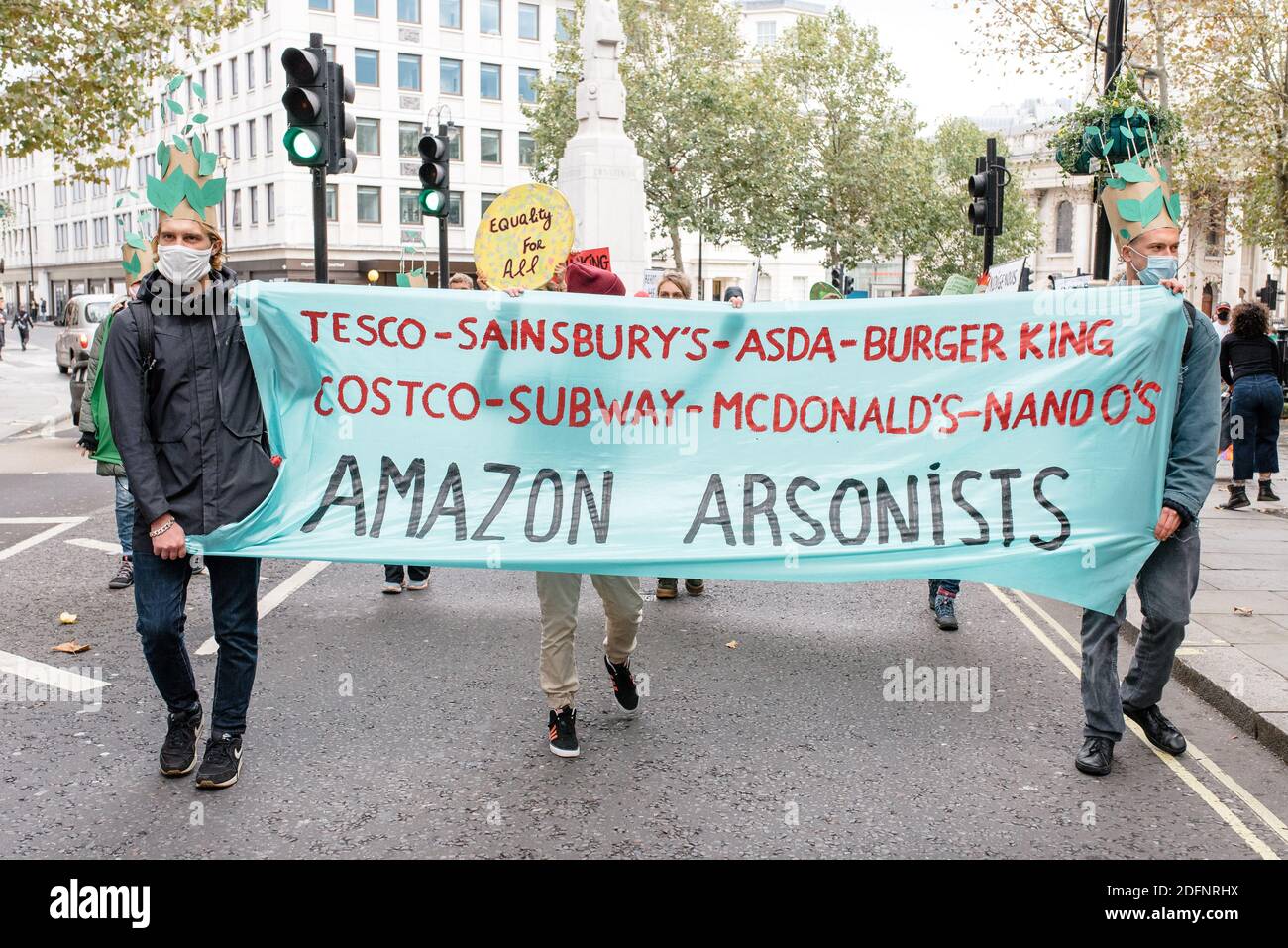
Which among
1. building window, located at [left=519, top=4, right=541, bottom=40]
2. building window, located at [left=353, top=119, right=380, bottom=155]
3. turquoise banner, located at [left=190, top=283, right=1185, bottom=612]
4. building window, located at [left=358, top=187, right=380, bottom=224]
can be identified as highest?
building window, located at [left=519, top=4, right=541, bottom=40]

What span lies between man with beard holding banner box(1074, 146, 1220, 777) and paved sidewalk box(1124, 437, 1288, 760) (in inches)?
26.5

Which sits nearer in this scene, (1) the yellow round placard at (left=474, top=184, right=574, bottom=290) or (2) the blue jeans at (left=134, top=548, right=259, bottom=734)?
(2) the blue jeans at (left=134, top=548, right=259, bottom=734)

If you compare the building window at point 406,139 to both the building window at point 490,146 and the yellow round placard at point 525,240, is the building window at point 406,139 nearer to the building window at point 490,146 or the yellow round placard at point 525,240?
the building window at point 490,146

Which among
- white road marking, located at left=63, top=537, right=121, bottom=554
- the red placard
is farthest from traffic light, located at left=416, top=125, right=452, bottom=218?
the red placard

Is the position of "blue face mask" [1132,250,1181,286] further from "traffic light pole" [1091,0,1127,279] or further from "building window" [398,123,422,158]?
"building window" [398,123,422,158]

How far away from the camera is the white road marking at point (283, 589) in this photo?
21.9 ft

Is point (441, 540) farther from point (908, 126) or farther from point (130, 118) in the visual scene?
point (908, 126)

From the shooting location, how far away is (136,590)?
4.46 meters

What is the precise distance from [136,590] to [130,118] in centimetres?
1592

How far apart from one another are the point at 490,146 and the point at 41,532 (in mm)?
53783

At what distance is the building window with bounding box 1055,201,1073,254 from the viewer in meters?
83.9

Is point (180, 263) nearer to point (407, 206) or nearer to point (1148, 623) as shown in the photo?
point (1148, 623)

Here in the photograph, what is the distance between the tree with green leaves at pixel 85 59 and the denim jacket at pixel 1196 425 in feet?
50.7
